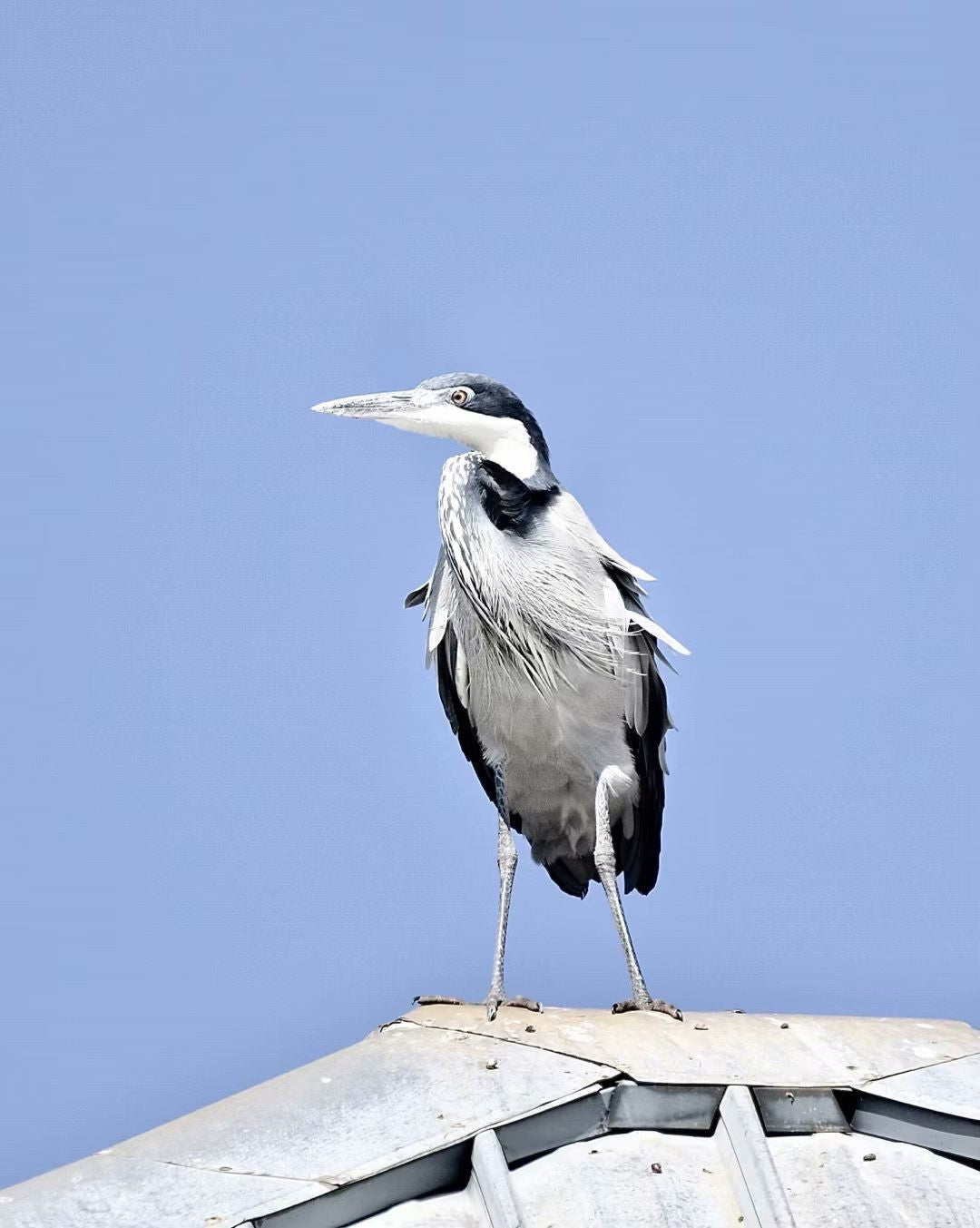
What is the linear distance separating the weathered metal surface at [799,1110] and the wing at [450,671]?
317 centimetres

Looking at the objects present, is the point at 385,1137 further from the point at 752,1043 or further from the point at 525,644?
the point at 525,644

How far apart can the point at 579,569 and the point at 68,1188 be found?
4.32 meters

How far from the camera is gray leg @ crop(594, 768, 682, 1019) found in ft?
27.1

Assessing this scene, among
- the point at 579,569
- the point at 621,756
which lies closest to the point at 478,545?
the point at 579,569

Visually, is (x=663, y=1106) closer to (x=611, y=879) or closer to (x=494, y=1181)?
(x=494, y=1181)

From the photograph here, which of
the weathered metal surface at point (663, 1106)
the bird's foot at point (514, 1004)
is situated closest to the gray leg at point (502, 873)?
the bird's foot at point (514, 1004)

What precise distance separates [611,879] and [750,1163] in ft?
8.75

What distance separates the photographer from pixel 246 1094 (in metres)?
6.46

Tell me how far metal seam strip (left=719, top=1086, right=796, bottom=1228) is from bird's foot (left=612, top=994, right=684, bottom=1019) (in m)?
0.84

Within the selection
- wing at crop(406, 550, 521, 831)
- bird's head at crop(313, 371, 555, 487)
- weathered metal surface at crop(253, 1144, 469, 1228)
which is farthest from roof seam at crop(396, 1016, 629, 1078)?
bird's head at crop(313, 371, 555, 487)

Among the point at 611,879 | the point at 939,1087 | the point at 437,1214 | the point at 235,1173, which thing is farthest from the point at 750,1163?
the point at 611,879

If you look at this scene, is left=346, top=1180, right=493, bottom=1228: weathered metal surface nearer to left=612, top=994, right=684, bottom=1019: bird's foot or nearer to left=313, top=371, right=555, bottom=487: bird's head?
left=612, top=994, right=684, bottom=1019: bird's foot

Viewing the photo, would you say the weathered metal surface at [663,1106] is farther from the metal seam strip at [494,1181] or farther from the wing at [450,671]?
the wing at [450,671]

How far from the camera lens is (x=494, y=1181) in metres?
6.08
